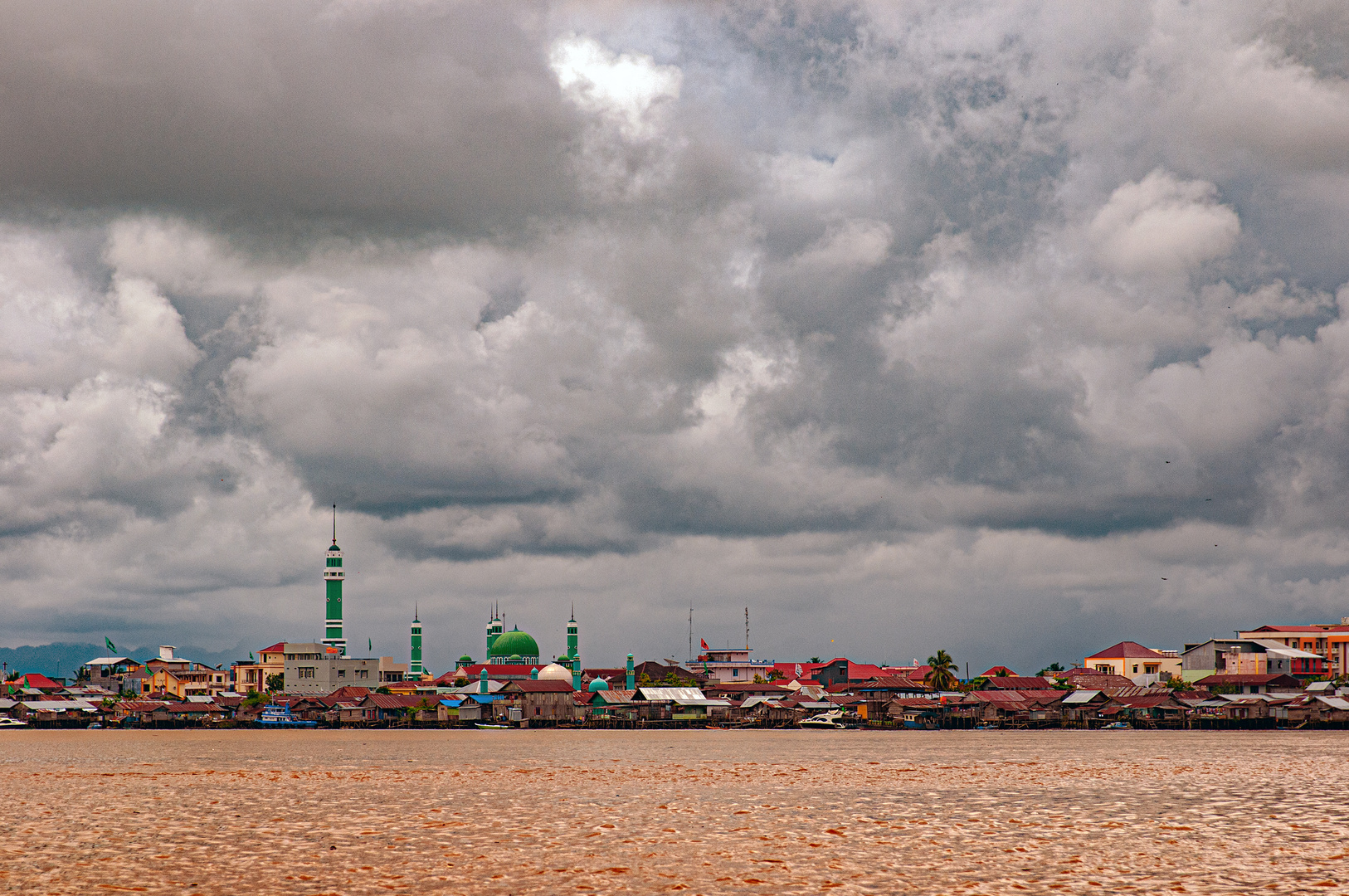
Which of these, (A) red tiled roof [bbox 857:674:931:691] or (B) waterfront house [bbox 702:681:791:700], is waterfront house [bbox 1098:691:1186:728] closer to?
(A) red tiled roof [bbox 857:674:931:691]

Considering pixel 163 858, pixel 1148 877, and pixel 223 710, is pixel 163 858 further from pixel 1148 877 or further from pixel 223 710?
pixel 223 710

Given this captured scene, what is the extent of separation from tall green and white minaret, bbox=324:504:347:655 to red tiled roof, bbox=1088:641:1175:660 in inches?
4366

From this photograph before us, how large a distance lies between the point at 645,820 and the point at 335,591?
16368cm

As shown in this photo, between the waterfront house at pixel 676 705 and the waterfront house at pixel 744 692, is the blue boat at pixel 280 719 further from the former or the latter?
the waterfront house at pixel 744 692

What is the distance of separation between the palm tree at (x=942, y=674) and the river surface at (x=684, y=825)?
304 ft

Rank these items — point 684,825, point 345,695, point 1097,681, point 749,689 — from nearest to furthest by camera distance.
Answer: point 684,825, point 345,695, point 1097,681, point 749,689

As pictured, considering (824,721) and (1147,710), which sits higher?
(1147,710)

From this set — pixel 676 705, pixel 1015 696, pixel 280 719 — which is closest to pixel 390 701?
pixel 280 719

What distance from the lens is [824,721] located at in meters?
144

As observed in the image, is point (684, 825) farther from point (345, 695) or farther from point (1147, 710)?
point (345, 695)

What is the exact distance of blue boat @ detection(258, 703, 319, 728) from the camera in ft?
491

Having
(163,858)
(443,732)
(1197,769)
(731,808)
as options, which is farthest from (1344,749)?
(443,732)

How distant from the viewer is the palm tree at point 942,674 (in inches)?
6486

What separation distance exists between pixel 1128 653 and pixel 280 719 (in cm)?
11736
